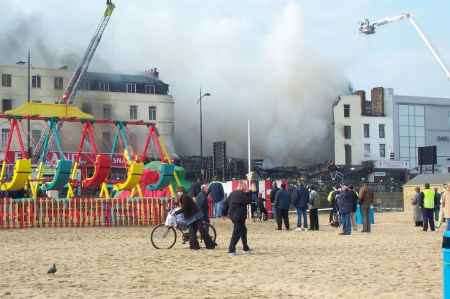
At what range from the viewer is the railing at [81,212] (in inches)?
1104

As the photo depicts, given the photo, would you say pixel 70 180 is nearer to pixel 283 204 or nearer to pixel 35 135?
pixel 283 204

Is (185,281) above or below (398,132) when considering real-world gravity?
below

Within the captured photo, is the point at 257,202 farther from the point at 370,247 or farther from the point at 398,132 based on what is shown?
the point at 398,132

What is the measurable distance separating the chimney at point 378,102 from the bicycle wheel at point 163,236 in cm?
6856

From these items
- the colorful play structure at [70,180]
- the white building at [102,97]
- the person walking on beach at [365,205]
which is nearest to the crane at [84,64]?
the white building at [102,97]

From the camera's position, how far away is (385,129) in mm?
83875

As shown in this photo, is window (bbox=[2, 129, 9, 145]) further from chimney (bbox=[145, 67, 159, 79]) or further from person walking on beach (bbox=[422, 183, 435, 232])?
person walking on beach (bbox=[422, 183, 435, 232])

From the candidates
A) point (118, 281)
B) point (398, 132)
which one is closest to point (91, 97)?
point (398, 132)

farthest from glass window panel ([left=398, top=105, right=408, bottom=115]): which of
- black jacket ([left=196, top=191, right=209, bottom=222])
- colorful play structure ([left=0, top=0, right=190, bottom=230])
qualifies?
black jacket ([left=196, top=191, right=209, bottom=222])

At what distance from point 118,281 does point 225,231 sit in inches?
575

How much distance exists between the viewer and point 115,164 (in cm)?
6444

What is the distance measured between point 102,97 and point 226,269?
214ft

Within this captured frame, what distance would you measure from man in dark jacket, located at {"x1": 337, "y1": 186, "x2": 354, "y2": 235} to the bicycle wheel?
7.78 metres

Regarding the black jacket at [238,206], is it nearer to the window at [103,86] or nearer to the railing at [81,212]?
the railing at [81,212]
